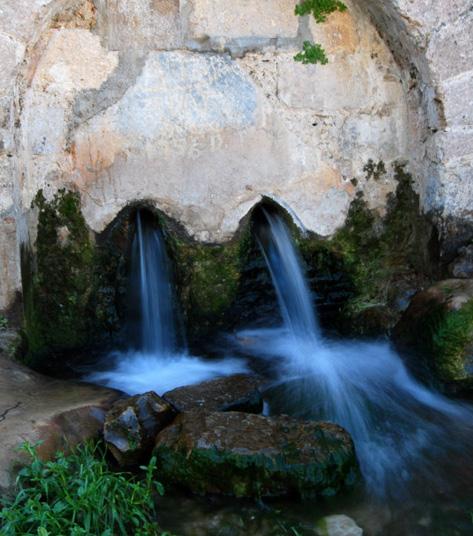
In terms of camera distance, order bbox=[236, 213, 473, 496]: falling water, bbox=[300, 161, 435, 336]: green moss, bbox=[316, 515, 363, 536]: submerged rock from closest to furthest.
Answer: bbox=[316, 515, 363, 536]: submerged rock < bbox=[236, 213, 473, 496]: falling water < bbox=[300, 161, 435, 336]: green moss

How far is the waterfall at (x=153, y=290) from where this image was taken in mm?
3939

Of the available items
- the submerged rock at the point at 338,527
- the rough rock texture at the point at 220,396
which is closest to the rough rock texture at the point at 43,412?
the rough rock texture at the point at 220,396

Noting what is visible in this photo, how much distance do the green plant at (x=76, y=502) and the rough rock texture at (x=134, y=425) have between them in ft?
0.65

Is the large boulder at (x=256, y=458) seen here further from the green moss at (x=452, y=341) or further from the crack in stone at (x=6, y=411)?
the green moss at (x=452, y=341)

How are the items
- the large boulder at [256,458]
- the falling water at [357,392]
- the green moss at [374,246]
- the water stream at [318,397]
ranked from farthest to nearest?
the green moss at [374,246] < the falling water at [357,392] < the large boulder at [256,458] < the water stream at [318,397]

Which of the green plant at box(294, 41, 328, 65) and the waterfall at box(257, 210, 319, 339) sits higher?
the green plant at box(294, 41, 328, 65)

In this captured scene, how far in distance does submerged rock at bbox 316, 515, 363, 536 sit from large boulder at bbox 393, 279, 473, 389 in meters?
1.21

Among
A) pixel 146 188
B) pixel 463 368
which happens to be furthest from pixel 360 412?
pixel 146 188

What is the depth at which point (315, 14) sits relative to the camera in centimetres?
401

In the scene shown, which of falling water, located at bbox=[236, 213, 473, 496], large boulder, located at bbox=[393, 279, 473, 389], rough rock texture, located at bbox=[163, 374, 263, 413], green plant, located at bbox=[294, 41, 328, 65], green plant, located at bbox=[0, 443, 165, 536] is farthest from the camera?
green plant, located at bbox=[294, 41, 328, 65]

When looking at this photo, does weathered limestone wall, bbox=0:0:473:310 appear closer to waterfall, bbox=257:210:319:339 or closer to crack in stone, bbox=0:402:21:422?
waterfall, bbox=257:210:319:339

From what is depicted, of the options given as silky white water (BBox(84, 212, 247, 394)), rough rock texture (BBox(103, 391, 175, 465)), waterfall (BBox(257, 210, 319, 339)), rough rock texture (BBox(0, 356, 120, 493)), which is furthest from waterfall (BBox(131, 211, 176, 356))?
rough rock texture (BBox(103, 391, 175, 465))

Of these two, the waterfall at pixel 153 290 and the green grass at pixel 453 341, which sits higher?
the waterfall at pixel 153 290

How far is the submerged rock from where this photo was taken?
2123mm
